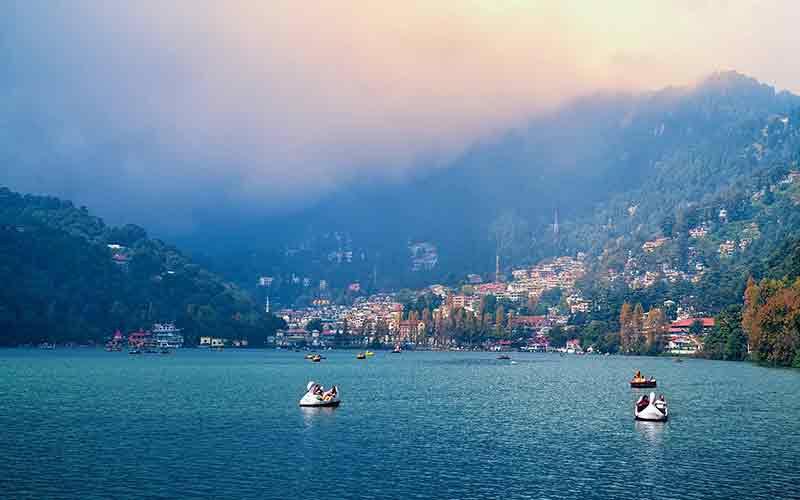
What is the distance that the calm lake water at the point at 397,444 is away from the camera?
42000mm

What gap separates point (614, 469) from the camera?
4678 cm

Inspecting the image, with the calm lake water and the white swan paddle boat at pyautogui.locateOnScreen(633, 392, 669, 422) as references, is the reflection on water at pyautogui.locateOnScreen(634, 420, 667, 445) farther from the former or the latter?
the white swan paddle boat at pyautogui.locateOnScreen(633, 392, 669, 422)

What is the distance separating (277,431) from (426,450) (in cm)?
1305

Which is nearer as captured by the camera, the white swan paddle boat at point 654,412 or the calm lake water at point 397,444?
the calm lake water at point 397,444

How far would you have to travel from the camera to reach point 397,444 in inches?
2176

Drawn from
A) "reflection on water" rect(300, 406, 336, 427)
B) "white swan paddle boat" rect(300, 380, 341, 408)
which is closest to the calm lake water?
"reflection on water" rect(300, 406, 336, 427)

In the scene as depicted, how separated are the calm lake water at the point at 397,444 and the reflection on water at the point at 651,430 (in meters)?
0.19

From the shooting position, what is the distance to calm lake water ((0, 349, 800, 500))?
1654 inches

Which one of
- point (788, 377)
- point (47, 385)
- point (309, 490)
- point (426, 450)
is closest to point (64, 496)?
point (309, 490)

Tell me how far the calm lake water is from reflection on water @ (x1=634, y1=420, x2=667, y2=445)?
0.19 metres

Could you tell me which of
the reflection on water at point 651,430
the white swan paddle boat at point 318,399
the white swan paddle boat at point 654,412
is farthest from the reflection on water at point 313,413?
the white swan paddle boat at point 654,412

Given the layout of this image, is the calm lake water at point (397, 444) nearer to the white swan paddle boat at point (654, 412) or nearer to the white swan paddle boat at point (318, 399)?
the white swan paddle boat at point (654, 412)

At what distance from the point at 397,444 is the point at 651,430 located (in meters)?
18.6

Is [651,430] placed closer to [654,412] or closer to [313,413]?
[654,412]
